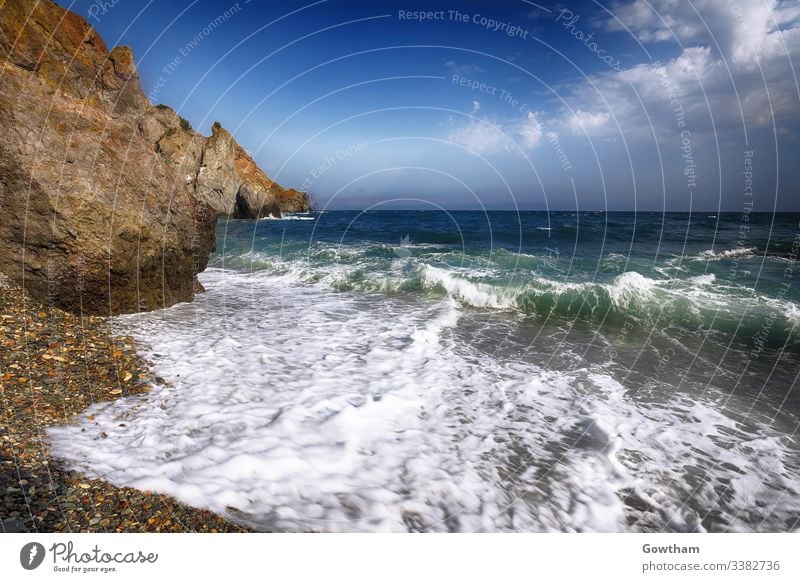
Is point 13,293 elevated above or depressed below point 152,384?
above

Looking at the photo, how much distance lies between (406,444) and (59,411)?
4113 mm

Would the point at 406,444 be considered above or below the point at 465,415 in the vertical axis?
below

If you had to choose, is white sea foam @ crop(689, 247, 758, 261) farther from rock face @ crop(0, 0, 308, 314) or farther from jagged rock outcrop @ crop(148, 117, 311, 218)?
jagged rock outcrop @ crop(148, 117, 311, 218)

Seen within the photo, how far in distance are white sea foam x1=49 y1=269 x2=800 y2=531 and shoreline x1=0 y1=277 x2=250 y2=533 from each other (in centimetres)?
22

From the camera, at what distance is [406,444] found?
16.0 ft

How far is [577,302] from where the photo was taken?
12.4 meters

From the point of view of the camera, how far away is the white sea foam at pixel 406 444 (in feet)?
12.5

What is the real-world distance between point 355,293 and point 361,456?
9.46m

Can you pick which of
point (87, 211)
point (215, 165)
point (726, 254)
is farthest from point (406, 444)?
point (215, 165)

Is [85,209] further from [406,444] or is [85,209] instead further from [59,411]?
[406,444]

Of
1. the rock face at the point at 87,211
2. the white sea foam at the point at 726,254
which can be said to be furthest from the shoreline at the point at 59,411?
the white sea foam at the point at 726,254

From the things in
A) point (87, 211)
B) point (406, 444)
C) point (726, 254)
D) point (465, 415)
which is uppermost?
point (726, 254)
